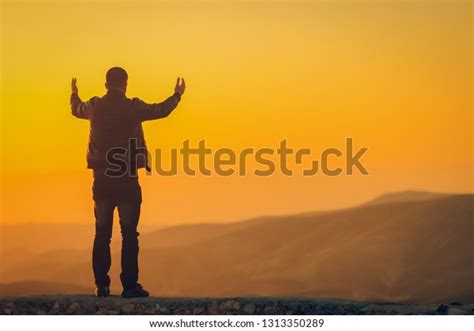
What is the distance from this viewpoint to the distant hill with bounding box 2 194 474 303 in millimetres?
6465

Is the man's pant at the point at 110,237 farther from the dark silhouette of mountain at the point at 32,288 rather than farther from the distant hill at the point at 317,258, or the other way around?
the dark silhouette of mountain at the point at 32,288

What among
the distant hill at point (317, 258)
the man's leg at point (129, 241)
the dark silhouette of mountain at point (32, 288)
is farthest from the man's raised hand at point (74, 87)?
the dark silhouette of mountain at point (32, 288)

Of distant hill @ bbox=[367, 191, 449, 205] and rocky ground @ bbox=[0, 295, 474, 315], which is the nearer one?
rocky ground @ bbox=[0, 295, 474, 315]

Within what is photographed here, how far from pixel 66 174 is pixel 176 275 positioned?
43.7 inches

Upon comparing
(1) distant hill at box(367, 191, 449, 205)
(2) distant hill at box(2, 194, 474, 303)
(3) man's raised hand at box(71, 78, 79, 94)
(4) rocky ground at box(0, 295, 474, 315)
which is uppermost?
A: (3) man's raised hand at box(71, 78, 79, 94)

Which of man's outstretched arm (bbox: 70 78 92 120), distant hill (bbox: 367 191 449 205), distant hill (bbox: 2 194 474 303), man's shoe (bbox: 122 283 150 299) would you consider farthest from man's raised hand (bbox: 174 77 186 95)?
distant hill (bbox: 367 191 449 205)

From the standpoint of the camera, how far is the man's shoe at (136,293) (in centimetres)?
641

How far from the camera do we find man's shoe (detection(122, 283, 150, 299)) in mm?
6406

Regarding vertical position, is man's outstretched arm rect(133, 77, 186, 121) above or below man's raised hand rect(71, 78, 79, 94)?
below

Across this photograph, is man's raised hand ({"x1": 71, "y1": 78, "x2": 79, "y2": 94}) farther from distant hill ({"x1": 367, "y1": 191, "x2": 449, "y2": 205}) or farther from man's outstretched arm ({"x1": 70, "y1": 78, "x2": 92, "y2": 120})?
distant hill ({"x1": 367, "y1": 191, "x2": 449, "y2": 205})

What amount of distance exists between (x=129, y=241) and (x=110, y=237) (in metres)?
0.15

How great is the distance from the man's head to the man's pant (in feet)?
2.72

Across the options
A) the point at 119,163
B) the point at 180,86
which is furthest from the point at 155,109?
the point at 119,163
